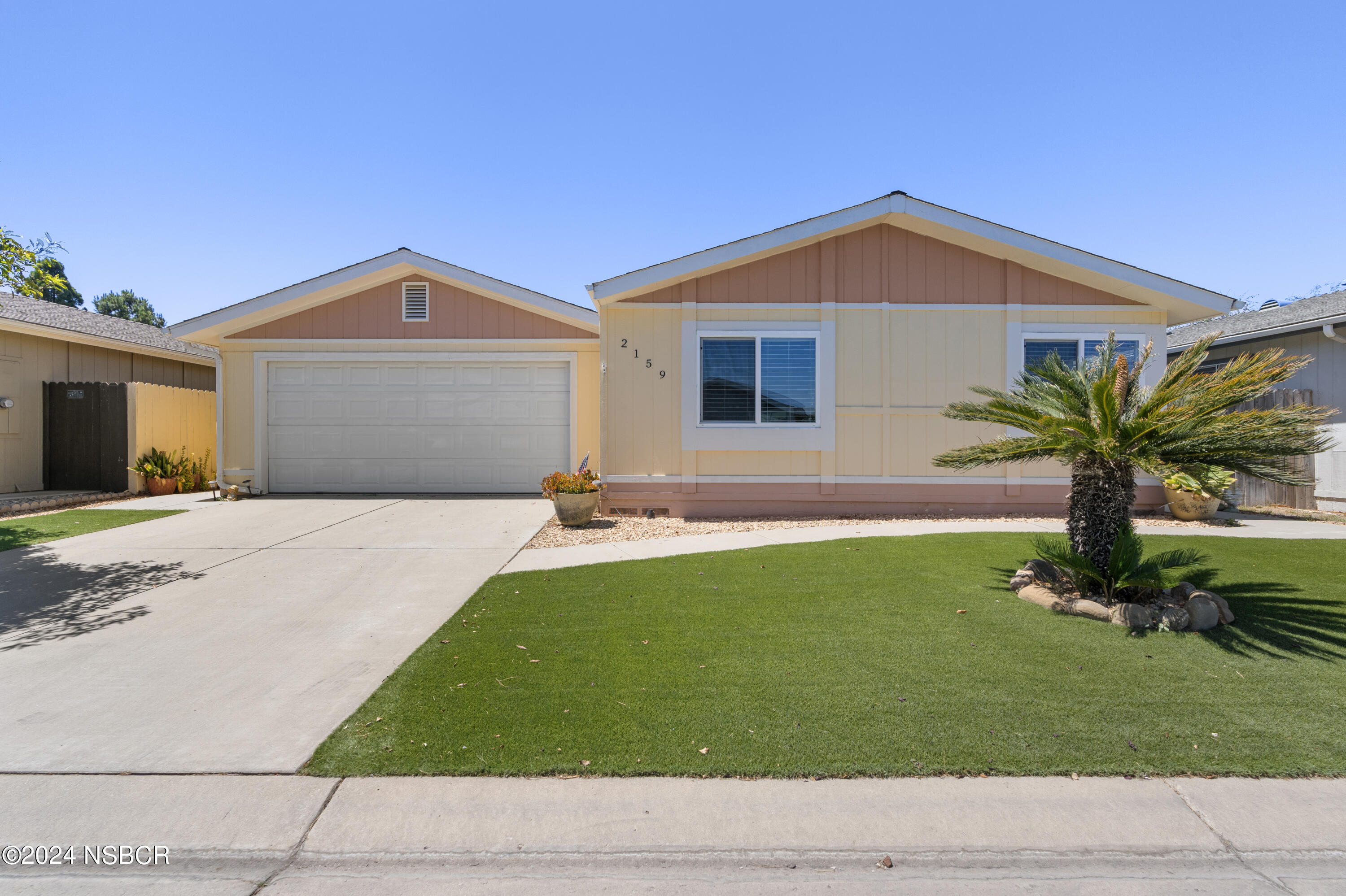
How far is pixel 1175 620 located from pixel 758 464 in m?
6.05

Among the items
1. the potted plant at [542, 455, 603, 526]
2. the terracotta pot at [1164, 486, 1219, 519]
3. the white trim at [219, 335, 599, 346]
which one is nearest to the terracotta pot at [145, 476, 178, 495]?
the white trim at [219, 335, 599, 346]

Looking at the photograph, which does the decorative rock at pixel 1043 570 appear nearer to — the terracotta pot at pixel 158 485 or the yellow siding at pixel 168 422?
the terracotta pot at pixel 158 485

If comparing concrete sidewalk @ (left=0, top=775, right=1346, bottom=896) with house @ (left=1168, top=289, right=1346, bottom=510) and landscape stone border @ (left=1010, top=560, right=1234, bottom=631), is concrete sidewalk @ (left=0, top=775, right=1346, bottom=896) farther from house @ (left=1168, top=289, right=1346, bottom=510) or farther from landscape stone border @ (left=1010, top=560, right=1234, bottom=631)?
house @ (left=1168, top=289, right=1346, bottom=510)

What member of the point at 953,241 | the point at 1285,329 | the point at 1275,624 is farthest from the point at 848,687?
the point at 1285,329

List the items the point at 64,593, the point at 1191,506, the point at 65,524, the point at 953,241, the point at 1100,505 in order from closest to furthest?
the point at 1100,505 < the point at 64,593 < the point at 65,524 < the point at 1191,506 < the point at 953,241

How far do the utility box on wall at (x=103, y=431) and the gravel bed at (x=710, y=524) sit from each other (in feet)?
28.3

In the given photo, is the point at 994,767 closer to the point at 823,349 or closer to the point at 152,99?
the point at 823,349

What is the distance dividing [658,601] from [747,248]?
611 centimetres

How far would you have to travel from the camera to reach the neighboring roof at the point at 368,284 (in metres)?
11.7

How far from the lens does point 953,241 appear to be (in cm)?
1024

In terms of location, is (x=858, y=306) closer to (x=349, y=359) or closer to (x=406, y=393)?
(x=406, y=393)

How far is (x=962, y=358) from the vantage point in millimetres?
10297

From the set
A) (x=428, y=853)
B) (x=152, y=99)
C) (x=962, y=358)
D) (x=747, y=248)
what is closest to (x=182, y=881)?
(x=428, y=853)

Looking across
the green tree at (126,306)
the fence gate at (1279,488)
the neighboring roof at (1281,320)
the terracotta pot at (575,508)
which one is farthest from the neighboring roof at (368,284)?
the green tree at (126,306)
